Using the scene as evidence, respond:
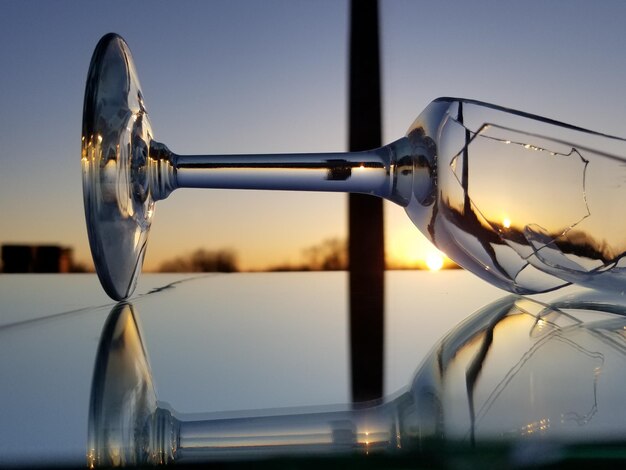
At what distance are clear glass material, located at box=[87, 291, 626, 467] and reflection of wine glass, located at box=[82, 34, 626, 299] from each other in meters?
0.06

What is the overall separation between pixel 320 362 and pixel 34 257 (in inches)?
56.0

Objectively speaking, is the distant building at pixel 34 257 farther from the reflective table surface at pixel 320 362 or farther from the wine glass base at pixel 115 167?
the wine glass base at pixel 115 167

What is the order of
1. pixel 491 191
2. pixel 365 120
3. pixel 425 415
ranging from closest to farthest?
pixel 425 415 → pixel 491 191 → pixel 365 120

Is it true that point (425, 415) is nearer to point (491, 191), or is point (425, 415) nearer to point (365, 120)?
point (491, 191)

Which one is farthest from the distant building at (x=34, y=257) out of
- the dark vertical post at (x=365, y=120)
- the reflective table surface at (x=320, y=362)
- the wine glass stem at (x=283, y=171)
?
the wine glass stem at (x=283, y=171)

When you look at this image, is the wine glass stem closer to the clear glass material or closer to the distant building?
the clear glass material

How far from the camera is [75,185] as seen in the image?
1.44m

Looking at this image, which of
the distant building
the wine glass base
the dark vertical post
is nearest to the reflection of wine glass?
the wine glass base

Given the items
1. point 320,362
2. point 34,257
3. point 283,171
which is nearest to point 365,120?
point 34,257

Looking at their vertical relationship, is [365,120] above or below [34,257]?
above

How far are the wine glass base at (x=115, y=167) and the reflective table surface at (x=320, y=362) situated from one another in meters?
0.03

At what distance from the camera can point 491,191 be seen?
1.06 ft

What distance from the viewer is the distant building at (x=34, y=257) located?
4.99ft

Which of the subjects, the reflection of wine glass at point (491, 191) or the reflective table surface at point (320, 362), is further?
the reflection of wine glass at point (491, 191)
